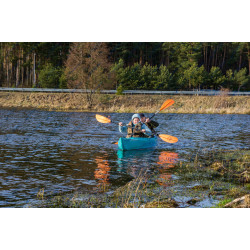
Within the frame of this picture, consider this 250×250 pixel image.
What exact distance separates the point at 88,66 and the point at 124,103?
541 centimetres

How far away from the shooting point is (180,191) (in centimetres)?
852

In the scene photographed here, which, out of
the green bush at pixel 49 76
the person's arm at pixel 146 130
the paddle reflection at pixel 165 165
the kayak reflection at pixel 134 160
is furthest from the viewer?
the green bush at pixel 49 76

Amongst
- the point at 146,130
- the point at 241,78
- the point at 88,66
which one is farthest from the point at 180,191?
Result: the point at 241,78

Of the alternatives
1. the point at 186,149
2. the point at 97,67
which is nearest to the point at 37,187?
the point at 186,149

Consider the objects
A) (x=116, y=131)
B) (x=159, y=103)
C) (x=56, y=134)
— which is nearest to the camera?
(x=56, y=134)

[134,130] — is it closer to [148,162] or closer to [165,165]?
[148,162]

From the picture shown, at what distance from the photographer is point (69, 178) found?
379 inches

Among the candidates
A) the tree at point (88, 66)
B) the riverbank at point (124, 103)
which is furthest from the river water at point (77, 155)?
the tree at point (88, 66)

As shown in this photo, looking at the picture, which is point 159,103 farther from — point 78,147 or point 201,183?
point 201,183

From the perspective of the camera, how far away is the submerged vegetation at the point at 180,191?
751cm

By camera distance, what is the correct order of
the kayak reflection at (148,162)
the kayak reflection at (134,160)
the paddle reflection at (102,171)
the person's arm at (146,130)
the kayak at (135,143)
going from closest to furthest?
the paddle reflection at (102,171) → the kayak reflection at (148,162) → the kayak reflection at (134,160) → the kayak at (135,143) → the person's arm at (146,130)

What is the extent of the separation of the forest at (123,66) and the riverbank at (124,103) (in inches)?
56.7

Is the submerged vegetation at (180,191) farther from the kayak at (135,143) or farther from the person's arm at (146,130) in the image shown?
the person's arm at (146,130)
